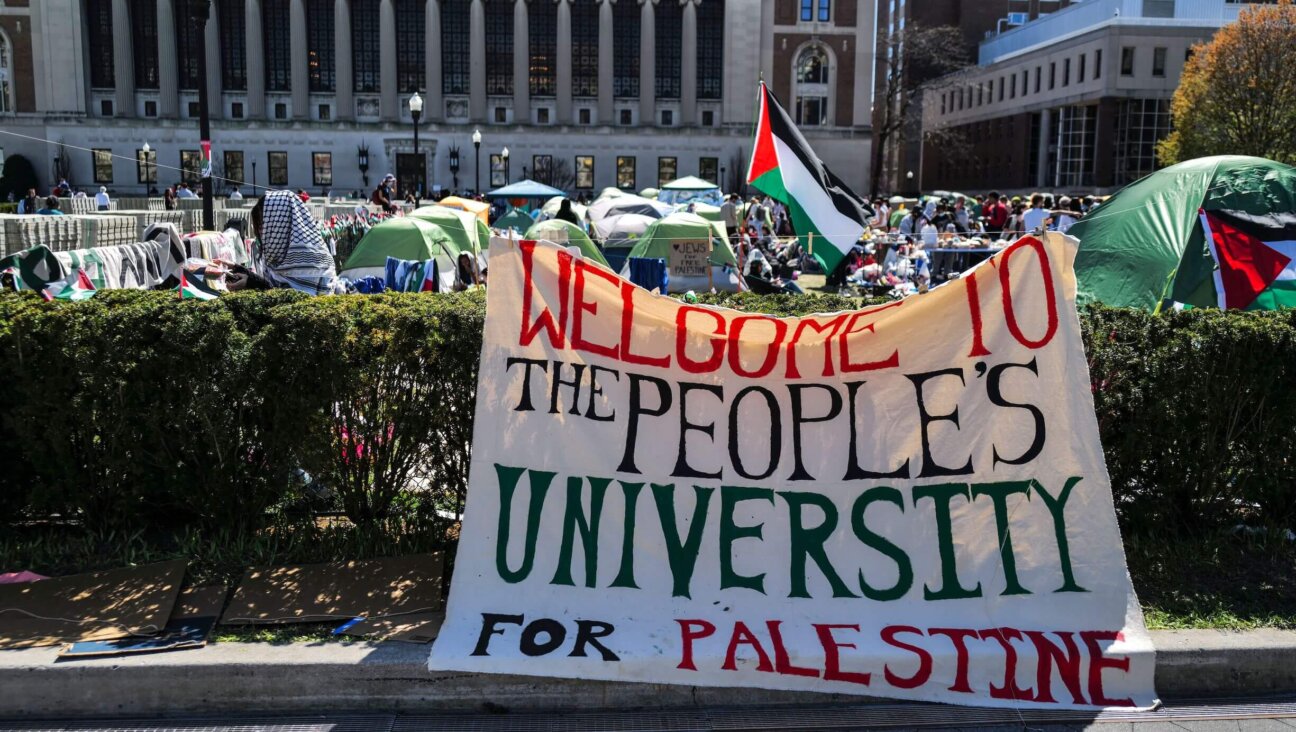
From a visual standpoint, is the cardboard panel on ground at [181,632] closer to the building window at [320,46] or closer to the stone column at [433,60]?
the stone column at [433,60]

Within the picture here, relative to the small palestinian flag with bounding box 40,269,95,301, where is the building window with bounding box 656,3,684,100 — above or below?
Answer: above

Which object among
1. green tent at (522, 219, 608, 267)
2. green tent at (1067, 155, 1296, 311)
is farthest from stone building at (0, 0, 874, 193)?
green tent at (1067, 155, 1296, 311)

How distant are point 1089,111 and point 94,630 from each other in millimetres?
69959

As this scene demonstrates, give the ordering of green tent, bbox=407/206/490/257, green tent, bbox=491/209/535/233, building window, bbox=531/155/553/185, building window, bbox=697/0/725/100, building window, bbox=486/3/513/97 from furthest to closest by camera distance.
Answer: building window, bbox=697/0/725/100 → building window, bbox=531/155/553/185 → building window, bbox=486/3/513/97 → green tent, bbox=491/209/535/233 → green tent, bbox=407/206/490/257

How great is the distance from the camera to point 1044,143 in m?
70.8

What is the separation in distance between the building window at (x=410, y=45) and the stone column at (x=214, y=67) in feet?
37.9

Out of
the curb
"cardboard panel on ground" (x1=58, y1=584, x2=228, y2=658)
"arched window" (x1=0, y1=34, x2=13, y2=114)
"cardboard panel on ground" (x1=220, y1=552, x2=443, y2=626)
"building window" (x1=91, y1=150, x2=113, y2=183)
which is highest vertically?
"arched window" (x1=0, y1=34, x2=13, y2=114)

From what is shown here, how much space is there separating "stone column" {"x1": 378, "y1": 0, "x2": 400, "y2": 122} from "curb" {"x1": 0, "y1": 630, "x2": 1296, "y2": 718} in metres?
70.6

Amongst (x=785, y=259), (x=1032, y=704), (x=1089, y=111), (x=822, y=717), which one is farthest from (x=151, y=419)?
(x=1089, y=111)

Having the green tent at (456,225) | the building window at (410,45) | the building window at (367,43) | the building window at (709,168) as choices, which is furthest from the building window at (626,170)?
the green tent at (456,225)

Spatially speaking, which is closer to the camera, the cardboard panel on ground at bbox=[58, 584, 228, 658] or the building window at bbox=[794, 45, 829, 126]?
the cardboard panel on ground at bbox=[58, 584, 228, 658]

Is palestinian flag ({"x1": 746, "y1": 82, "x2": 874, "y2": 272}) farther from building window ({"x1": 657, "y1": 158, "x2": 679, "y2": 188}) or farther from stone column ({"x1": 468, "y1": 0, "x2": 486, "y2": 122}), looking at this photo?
stone column ({"x1": 468, "y1": 0, "x2": 486, "y2": 122})

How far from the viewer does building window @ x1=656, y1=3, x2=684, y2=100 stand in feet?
238

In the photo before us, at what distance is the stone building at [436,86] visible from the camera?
6944cm
